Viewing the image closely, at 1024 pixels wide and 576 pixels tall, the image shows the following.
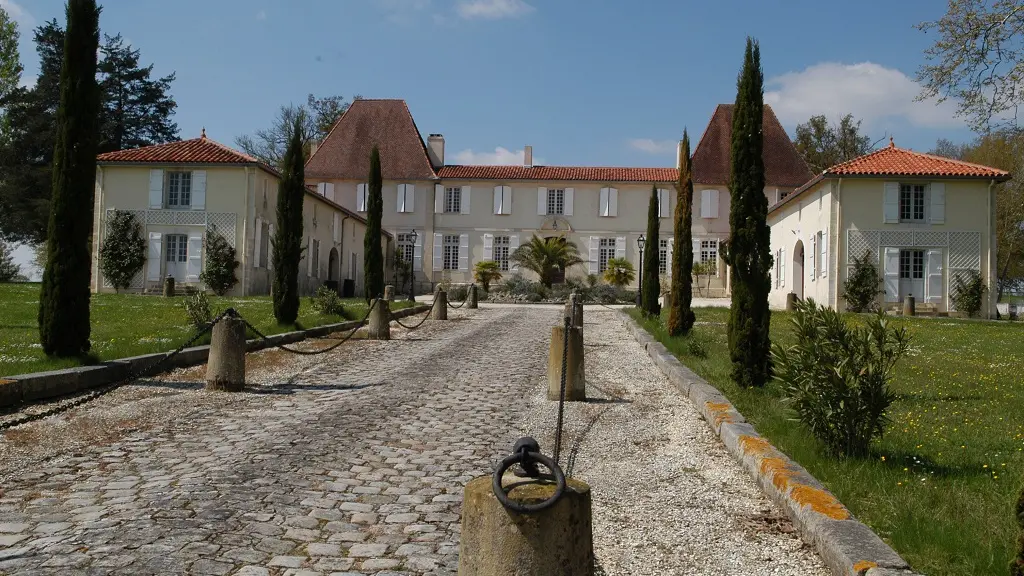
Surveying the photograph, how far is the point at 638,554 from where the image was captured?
13.1 feet

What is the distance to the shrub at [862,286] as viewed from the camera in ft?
93.0

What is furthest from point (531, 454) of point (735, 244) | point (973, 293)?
point (973, 293)

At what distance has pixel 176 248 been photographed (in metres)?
31.2

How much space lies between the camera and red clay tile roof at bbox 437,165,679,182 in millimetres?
44531

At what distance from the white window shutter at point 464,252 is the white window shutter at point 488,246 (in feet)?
3.17

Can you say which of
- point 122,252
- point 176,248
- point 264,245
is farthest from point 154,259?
point 264,245

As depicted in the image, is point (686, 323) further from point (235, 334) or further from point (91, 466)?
point (91, 466)

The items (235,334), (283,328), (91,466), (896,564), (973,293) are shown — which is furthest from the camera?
(973,293)

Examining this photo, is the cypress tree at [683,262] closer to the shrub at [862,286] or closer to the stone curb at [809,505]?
the stone curb at [809,505]

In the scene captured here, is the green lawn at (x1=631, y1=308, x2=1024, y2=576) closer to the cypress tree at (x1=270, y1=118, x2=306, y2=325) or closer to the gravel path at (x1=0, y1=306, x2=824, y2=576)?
the gravel path at (x1=0, y1=306, x2=824, y2=576)

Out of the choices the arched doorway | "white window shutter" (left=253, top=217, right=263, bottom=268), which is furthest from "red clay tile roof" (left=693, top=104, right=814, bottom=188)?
"white window shutter" (left=253, top=217, right=263, bottom=268)

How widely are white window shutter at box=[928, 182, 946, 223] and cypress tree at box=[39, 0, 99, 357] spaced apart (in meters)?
27.5

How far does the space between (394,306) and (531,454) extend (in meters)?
22.1

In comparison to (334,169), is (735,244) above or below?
below
